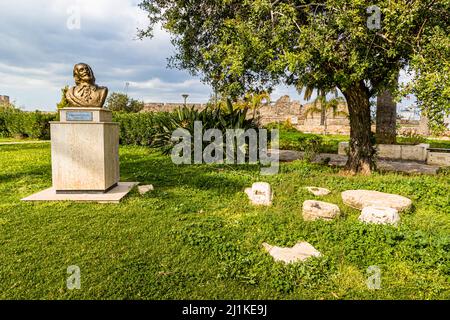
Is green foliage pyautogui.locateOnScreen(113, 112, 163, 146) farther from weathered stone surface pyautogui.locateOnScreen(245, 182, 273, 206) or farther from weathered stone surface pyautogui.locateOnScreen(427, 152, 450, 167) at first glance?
weathered stone surface pyautogui.locateOnScreen(427, 152, 450, 167)

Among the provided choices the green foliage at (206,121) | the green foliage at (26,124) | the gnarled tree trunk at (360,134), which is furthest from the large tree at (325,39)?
the green foliage at (26,124)

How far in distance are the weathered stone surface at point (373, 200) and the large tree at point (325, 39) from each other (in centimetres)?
212

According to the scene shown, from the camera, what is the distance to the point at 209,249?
11.6 ft

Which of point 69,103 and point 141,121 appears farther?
point 141,121

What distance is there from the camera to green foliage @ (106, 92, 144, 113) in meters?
30.1

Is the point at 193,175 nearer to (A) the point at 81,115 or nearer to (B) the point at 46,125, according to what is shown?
(A) the point at 81,115

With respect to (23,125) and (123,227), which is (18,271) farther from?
(23,125)

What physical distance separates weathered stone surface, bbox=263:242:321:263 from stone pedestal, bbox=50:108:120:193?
3.37m

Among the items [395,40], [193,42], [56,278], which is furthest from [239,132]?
[56,278]

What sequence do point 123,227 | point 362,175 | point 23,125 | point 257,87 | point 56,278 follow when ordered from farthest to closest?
point 23,125, point 257,87, point 362,175, point 123,227, point 56,278

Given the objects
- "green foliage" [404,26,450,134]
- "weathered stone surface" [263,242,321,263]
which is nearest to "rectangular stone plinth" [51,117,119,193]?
"weathered stone surface" [263,242,321,263]

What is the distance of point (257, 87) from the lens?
8.02 m
